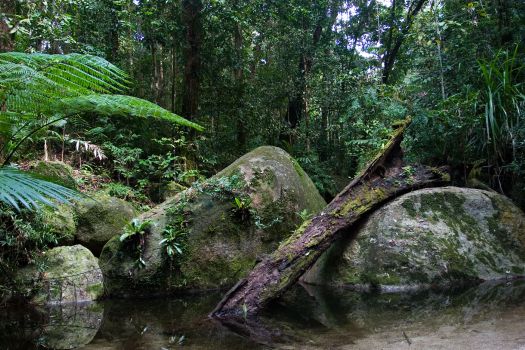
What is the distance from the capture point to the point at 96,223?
535cm

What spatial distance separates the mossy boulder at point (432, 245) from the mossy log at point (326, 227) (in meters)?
0.26

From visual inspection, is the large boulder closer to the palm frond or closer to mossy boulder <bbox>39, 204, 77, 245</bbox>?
mossy boulder <bbox>39, 204, 77, 245</bbox>

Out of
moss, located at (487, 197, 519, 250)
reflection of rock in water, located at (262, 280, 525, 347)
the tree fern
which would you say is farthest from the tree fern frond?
moss, located at (487, 197, 519, 250)

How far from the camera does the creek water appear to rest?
8.24ft

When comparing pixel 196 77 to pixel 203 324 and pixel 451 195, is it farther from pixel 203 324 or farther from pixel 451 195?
pixel 203 324

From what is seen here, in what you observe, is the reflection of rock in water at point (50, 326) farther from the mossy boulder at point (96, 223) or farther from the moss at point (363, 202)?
the moss at point (363, 202)

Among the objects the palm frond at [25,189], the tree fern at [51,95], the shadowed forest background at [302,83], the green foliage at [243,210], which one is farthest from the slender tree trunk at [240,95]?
the palm frond at [25,189]

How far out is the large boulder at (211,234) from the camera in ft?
15.5

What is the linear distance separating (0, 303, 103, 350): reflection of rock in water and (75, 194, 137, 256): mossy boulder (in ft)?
3.94

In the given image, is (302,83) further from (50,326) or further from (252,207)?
(50,326)

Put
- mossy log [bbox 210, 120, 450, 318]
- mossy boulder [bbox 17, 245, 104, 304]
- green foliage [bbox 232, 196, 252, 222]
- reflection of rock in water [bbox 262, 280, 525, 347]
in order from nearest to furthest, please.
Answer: reflection of rock in water [bbox 262, 280, 525, 347]
mossy log [bbox 210, 120, 450, 318]
mossy boulder [bbox 17, 245, 104, 304]
green foliage [bbox 232, 196, 252, 222]

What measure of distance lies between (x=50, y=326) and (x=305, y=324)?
206cm

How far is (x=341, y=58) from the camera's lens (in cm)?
1048

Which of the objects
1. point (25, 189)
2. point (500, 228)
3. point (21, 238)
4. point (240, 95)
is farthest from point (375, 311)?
point (240, 95)
